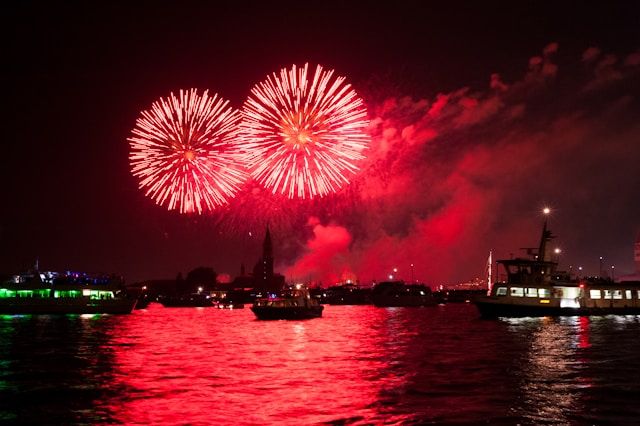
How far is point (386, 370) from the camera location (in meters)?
41.7

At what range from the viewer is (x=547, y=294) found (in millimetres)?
103500

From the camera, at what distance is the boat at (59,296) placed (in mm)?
128125

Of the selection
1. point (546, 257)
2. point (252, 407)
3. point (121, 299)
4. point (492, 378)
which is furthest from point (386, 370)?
point (121, 299)

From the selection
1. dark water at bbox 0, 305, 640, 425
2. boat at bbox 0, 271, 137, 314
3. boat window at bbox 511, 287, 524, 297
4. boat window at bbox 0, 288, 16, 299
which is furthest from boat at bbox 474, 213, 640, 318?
boat window at bbox 0, 288, 16, 299

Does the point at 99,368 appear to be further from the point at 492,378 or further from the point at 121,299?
the point at 121,299

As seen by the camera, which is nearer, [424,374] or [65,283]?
[424,374]

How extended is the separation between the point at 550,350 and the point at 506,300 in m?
47.8

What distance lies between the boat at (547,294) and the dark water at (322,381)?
3587 centimetres

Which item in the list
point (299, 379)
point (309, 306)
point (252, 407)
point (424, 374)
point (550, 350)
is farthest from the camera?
point (309, 306)

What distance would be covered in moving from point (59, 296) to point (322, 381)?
10473 centimetres

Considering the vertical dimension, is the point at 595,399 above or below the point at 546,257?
below

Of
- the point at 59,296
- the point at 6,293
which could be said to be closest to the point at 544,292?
the point at 59,296

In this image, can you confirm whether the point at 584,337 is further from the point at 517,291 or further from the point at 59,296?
the point at 59,296

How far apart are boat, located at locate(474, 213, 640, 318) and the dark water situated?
35870 millimetres
